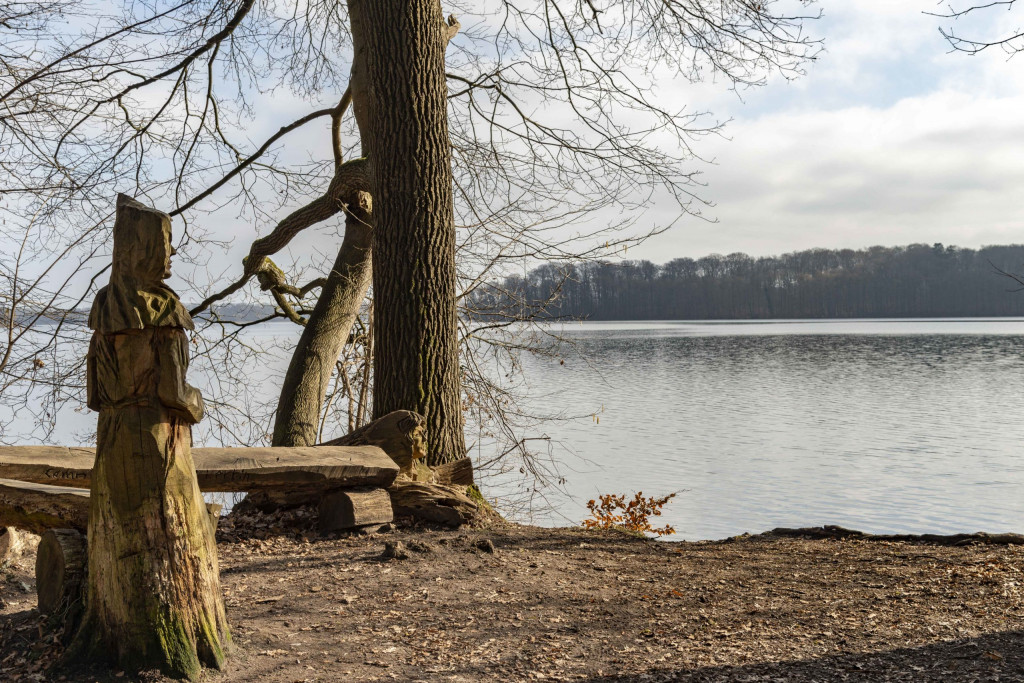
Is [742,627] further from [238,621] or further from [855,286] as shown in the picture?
[855,286]

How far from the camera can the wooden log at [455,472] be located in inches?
296

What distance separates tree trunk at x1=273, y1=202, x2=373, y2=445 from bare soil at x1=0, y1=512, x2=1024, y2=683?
239cm

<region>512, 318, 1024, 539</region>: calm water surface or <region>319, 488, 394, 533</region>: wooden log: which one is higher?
<region>319, 488, 394, 533</region>: wooden log

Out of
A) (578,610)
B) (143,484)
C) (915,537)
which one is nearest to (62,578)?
(143,484)

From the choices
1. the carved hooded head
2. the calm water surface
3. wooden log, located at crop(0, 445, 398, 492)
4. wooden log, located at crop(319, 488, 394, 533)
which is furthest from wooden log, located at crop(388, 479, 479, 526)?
the carved hooded head

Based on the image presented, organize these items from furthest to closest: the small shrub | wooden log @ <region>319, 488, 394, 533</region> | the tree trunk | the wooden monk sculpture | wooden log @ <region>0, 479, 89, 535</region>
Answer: the small shrub, the tree trunk, wooden log @ <region>319, 488, 394, 533</region>, wooden log @ <region>0, 479, 89, 535</region>, the wooden monk sculpture

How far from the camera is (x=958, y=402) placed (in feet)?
90.8

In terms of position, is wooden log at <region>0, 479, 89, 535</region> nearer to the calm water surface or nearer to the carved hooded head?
the carved hooded head

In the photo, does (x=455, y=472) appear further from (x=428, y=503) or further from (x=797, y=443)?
(x=797, y=443)

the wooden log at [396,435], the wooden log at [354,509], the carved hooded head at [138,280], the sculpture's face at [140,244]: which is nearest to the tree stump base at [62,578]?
the carved hooded head at [138,280]

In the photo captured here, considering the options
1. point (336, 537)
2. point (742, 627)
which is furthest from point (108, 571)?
point (742, 627)

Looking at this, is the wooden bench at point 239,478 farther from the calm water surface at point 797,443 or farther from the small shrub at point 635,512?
the small shrub at point 635,512

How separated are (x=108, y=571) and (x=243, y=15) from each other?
9.05 m

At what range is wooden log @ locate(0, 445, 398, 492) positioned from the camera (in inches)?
232
